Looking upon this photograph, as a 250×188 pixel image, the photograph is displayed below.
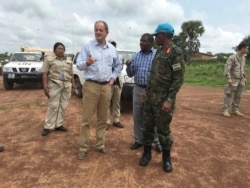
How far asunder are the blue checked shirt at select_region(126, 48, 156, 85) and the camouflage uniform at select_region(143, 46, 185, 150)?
564 mm

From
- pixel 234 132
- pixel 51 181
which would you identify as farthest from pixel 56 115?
pixel 234 132

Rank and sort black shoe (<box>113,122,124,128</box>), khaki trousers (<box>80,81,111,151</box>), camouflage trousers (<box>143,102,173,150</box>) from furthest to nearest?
black shoe (<box>113,122,124,128</box>)
khaki trousers (<box>80,81,111,151</box>)
camouflage trousers (<box>143,102,173,150</box>)

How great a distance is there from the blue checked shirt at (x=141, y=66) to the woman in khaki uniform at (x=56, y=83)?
1438 mm

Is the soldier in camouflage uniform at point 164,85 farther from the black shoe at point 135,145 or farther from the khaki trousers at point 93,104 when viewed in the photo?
the black shoe at point 135,145

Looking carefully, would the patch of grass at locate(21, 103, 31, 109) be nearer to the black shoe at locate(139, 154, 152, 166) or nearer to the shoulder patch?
the black shoe at locate(139, 154, 152, 166)

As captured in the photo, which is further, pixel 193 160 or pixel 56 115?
pixel 56 115

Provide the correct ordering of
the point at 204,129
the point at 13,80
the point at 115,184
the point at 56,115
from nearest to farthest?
the point at 115,184 → the point at 56,115 → the point at 204,129 → the point at 13,80

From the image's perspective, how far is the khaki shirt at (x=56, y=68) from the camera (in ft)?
17.4

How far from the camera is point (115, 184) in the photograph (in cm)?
354

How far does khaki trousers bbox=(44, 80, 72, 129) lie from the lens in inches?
214

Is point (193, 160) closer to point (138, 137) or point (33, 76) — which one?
point (138, 137)

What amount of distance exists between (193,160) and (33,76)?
8.65 meters

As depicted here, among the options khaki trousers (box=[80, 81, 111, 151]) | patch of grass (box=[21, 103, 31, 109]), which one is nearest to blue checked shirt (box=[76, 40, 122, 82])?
khaki trousers (box=[80, 81, 111, 151])

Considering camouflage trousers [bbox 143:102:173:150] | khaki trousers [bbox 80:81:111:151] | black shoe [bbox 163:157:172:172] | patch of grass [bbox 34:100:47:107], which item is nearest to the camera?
camouflage trousers [bbox 143:102:173:150]
